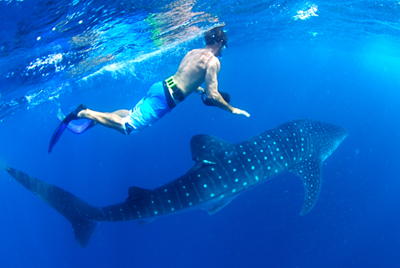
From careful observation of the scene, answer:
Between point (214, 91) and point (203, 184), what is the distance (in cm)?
196

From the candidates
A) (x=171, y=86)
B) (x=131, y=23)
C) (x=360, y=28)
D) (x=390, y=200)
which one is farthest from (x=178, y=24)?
(x=390, y=200)

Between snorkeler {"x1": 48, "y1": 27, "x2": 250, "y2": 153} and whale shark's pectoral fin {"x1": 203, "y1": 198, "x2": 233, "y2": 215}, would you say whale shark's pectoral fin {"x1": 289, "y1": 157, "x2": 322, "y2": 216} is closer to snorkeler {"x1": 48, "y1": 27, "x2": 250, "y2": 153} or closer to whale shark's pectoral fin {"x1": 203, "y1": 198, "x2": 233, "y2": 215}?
whale shark's pectoral fin {"x1": 203, "y1": 198, "x2": 233, "y2": 215}

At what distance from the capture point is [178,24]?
13.3 meters

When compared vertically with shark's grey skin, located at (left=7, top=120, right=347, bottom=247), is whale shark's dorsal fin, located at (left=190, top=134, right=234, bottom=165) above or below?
above

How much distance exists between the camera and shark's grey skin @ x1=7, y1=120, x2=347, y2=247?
481cm

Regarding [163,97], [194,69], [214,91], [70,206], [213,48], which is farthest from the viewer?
[70,206]

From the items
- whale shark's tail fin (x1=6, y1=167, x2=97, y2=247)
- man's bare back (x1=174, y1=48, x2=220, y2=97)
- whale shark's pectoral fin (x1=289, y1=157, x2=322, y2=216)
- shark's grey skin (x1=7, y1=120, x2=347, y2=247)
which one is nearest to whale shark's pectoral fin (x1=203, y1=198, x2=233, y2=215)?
shark's grey skin (x1=7, y1=120, x2=347, y2=247)

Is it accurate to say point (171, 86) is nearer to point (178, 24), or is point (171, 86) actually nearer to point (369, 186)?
point (178, 24)

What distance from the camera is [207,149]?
508 cm

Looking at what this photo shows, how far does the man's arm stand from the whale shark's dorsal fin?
992mm

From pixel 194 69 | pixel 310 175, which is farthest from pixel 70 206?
pixel 310 175

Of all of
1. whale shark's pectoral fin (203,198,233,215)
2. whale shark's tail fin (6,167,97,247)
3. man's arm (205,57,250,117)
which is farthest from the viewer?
whale shark's pectoral fin (203,198,233,215)

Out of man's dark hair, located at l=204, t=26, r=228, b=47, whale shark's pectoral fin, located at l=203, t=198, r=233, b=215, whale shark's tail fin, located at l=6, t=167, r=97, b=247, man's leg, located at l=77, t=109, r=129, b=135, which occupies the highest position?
man's dark hair, located at l=204, t=26, r=228, b=47

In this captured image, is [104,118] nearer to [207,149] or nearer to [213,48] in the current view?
[207,149]
